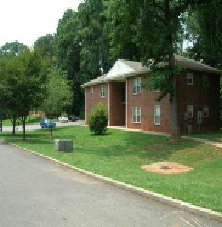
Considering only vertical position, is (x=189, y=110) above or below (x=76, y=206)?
above

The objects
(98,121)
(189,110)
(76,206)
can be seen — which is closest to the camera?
(76,206)

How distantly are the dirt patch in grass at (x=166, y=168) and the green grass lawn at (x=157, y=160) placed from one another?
474 mm

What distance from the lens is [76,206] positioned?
25.8 ft

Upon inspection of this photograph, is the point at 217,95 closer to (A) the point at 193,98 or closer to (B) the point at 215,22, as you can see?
(A) the point at 193,98

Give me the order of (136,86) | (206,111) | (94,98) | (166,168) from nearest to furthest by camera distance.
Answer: (166,168)
(206,111)
(136,86)
(94,98)

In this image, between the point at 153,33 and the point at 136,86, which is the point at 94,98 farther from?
the point at 153,33

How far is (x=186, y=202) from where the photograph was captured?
7.84 m

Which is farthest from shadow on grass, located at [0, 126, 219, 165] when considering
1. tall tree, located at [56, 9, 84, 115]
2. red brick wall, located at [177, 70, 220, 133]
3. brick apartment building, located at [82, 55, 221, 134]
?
tall tree, located at [56, 9, 84, 115]

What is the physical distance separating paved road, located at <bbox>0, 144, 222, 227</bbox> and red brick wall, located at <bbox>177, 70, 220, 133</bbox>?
19251mm

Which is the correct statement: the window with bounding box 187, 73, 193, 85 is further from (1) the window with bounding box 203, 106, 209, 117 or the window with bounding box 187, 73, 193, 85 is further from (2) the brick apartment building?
(1) the window with bounding box 203, 106, 209, 117

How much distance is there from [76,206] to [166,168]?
8258mm

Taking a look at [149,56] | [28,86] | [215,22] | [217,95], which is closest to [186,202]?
[149,56]

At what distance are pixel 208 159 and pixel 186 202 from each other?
10.3 m

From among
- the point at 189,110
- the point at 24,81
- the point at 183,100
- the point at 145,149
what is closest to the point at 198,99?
the point at 189,110
